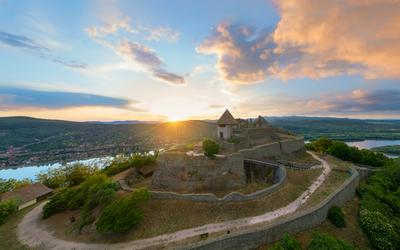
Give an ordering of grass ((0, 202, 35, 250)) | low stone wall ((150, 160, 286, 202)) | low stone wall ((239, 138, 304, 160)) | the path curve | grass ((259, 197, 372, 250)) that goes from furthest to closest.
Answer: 1. low stone wall ((239, 138, 304, 160))
2. low stone wall ((150, 160, 286, 202))
3. grass ((0, 202, 35, 250))
4. the path curve
5. grass ((259, 197, 372, 250))

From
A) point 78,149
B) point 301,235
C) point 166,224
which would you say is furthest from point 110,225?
point 78,149

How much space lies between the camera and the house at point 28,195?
30.7 m

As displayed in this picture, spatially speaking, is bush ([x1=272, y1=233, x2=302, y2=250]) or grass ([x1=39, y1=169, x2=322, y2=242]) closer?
bush ([x1=272, y1=233, x2=302, y2=250])

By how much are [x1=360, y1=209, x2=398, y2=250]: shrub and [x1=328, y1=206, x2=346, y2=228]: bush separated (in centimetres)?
218

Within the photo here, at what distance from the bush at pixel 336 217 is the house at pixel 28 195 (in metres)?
39.3

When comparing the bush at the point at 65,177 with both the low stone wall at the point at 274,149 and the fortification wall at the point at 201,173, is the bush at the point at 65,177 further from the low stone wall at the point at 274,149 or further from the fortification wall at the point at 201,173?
the low stone wall at the point at 274,149

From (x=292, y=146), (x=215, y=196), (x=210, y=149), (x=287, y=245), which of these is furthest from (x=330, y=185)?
(x=210, y=149)

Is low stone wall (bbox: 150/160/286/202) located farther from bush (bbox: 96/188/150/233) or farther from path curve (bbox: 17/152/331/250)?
bush (bbox: 96/188/150/233)

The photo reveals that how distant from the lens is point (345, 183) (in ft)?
74.6

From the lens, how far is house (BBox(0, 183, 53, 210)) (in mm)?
30656

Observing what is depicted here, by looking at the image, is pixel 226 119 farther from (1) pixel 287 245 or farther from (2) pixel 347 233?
(1) pixel 287 245

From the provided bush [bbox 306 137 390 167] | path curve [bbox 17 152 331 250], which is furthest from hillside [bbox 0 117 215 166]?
path curve [bbox 17 152 331 250]

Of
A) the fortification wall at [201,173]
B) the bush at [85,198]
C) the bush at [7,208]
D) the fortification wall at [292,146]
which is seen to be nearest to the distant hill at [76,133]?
the fortification wall at [292,146]

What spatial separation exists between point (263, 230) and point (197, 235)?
5126 mm
